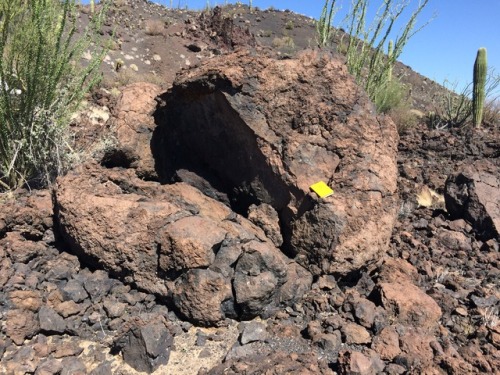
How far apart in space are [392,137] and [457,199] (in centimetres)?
178

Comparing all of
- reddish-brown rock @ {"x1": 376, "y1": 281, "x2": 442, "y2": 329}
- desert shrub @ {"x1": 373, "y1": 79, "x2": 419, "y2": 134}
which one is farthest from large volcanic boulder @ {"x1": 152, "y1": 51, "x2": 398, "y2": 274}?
desert shrub @ {"x1": 373, "y1": 79, "x2": 419, "y2": 134}

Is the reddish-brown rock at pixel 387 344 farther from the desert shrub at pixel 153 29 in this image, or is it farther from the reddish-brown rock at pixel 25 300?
the desert shrub at pixel 153 29

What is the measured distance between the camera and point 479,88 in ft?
34.3

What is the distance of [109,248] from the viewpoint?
A: 3.12 metres

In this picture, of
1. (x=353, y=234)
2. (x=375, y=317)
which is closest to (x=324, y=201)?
(x=353, y=234)

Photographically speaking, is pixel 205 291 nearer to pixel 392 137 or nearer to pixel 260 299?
pixel 260 299

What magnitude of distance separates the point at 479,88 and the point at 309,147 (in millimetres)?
8481

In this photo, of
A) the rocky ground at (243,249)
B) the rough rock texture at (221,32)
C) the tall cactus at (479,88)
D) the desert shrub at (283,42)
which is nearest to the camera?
the rocky ground at (243,249)

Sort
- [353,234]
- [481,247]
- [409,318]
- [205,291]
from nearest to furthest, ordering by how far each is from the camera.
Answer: [205,291] → [409,318] → [353,234] → [481,247]

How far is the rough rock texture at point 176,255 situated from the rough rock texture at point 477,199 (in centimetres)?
262

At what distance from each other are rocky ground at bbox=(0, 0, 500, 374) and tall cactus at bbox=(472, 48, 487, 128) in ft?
20.0

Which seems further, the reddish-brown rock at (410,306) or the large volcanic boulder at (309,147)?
the large volcanic boulder at (309,147)

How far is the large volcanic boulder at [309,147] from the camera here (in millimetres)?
3494

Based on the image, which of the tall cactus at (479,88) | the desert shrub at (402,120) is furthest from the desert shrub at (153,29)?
the tall cactus at (479,88)
